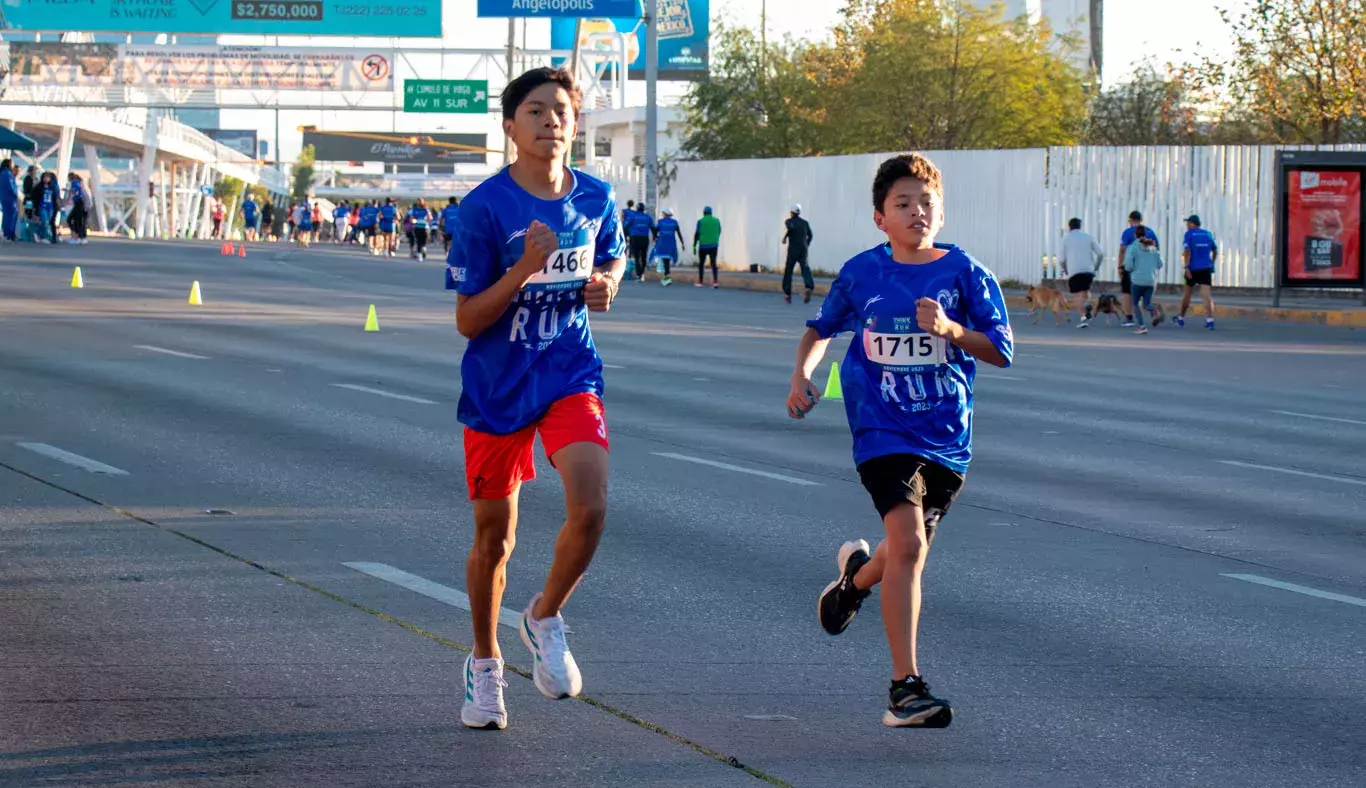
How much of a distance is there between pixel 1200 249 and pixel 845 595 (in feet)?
78.2

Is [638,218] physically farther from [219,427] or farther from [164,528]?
[164,528]

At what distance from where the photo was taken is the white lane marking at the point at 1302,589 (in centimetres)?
827

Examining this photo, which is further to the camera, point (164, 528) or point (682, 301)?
point (682, 301)

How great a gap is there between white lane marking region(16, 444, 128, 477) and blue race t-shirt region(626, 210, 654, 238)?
32.4m

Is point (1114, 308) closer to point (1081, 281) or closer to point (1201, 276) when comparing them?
point (1081, 281)

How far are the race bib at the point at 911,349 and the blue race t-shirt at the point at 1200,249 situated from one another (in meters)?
24.0

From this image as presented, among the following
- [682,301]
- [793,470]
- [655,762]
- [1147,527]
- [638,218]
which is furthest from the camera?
[638,218]

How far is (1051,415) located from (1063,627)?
8.80 metres

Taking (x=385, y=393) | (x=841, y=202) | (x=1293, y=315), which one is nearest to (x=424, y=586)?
(x=385, y=393)

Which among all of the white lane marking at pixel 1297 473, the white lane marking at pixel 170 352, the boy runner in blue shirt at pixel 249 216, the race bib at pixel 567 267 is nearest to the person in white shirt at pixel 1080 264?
the white lane marking at pixel 170 352

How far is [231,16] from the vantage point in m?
64.4

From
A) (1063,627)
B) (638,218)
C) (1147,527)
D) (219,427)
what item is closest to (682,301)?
(638,218)

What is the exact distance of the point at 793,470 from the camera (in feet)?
40.0

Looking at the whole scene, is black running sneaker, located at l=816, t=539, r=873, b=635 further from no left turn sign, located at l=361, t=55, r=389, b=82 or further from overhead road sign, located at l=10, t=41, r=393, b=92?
no left turn sign, located at l=361, t=55, r=389, b=82
